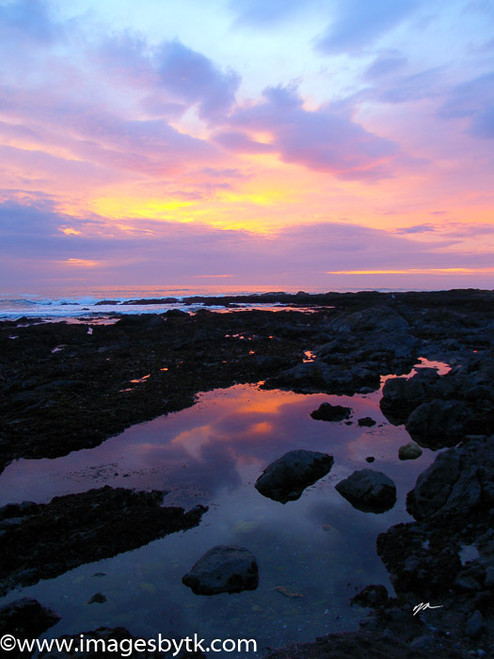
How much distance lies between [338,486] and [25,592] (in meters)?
6.46

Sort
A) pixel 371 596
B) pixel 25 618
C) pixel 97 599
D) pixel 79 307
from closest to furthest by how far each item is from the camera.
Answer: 1. pixel 25 618
2. pixel 371 596
3. pixel 97 599
4. pixel 79 307

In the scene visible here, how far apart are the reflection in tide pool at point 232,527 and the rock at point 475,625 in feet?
4.36

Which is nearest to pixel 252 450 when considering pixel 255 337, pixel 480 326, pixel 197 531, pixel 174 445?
pixel 174 445

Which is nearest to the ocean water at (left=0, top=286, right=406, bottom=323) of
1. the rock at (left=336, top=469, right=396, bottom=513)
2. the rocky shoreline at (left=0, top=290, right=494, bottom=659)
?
the rocky shoreline at (left=0, top=290, right=494, bottom=659)

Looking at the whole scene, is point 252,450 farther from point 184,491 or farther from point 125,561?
point 125,561

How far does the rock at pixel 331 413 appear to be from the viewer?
14102 mm

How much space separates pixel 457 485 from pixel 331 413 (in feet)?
20.9

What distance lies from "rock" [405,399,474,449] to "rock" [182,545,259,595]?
25.2 feet

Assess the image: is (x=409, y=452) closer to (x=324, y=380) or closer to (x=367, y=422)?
(x=367, y=422)

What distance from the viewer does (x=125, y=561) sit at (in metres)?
6.80

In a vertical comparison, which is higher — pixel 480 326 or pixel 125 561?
pixel 480 326

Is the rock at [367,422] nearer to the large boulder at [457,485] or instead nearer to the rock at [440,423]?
the rock at [440,423]

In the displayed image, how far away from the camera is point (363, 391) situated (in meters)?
17.9

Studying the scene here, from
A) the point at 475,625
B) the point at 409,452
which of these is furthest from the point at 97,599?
the point at 409,452
